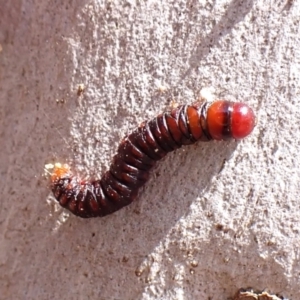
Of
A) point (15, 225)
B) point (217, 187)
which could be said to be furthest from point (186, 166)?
point (15, 225)

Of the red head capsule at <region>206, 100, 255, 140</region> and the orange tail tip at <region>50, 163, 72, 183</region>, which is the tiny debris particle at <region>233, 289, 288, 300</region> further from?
the orange tail tip at <region>50, 163, 72, 183</region>

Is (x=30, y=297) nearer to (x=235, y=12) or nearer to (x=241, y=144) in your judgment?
(x=241, y=144)

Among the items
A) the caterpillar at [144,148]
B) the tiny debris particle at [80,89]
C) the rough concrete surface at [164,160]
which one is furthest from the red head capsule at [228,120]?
the tiny debris particle at [80,89]

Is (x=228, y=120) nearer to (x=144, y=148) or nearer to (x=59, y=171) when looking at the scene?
(x=144, y=148)

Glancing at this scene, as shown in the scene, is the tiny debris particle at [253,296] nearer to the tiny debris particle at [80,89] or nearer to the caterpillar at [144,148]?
the caterpillar at [144,148]

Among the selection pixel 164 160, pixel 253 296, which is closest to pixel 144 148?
pixel 164 160

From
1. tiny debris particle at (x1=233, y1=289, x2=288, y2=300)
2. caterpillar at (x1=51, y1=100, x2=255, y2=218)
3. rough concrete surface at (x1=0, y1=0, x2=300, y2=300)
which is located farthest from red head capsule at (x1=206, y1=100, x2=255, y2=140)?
tiny debris particle at (x1=233, y1=289, x2=288, y2=300)
